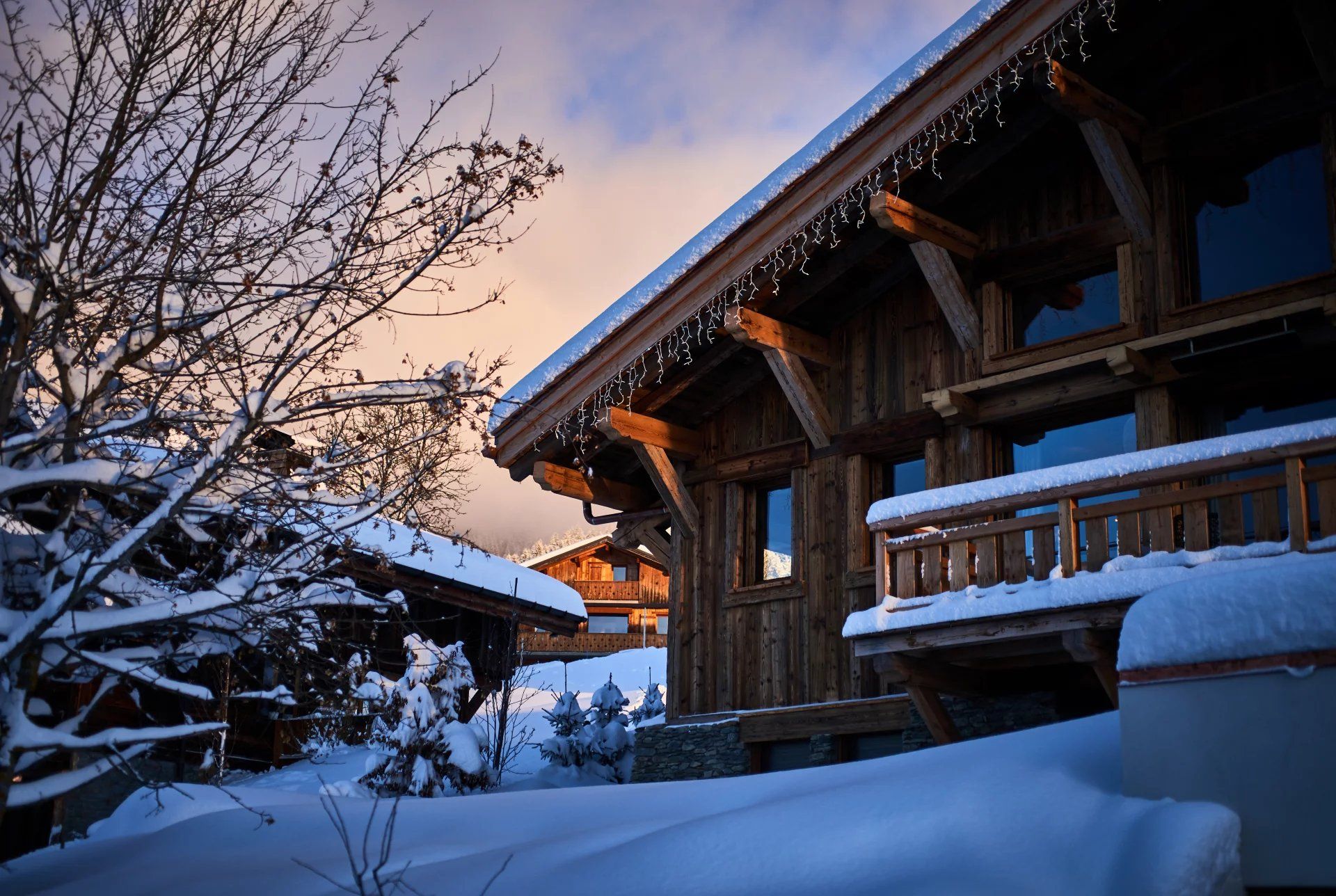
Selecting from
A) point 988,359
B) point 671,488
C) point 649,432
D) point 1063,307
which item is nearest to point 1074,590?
point 988,359

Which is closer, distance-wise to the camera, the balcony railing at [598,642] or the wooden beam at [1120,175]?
the wooden beam at [1120,175]

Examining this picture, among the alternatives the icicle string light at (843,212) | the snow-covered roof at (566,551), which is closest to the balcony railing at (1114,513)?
the icicle string light at (843,212)

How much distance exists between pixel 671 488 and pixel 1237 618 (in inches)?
354

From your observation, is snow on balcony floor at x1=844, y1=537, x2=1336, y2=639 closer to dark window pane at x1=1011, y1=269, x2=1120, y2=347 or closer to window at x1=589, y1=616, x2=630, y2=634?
dark window pane at x1=1011, y1=269, x2=1120, y2=347

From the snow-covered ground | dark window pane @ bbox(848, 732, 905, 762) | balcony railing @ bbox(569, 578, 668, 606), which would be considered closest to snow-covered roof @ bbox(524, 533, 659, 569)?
balcony railing @ bbox(569, 578, 668, 606)

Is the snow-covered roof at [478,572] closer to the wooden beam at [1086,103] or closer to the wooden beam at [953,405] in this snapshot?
the wooden beam at [953,405]

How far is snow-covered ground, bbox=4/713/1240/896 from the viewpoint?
14.6 feet

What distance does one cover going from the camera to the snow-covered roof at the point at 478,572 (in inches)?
704

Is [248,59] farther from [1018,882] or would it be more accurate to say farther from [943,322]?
[943,322]

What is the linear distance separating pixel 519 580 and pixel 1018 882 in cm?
1645

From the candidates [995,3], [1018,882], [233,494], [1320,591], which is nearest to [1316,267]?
[995,3]

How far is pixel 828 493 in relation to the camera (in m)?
12.5

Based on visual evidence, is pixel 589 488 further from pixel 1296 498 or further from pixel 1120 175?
pixel 1296 498

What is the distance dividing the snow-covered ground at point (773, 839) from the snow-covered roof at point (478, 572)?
875 cm
